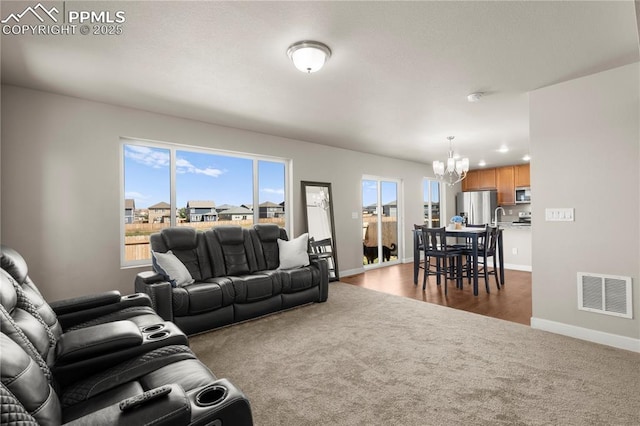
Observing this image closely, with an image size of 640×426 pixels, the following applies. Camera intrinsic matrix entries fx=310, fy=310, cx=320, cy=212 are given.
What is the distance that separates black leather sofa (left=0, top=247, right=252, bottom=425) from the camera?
36.9 inches

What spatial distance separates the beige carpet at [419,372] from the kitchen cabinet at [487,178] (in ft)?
20.0

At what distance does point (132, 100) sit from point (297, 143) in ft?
8.68

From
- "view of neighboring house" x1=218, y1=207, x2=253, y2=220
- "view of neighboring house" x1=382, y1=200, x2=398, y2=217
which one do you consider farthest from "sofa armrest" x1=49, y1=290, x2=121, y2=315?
"view of neighboring house" x1=382, y1=200, x2=398, y2=217

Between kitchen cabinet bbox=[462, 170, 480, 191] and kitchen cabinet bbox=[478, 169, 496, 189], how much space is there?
6 cm

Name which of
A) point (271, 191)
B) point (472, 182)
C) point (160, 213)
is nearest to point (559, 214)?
point (271, 191)

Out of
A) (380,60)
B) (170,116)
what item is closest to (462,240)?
(380,60)

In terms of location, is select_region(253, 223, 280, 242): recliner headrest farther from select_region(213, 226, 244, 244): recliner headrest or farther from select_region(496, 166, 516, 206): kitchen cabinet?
select_region(496, 166, 516, 206): kitchen cabinet

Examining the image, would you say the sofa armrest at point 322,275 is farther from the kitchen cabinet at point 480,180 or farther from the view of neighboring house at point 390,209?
the kitchen cabinet at point 480,180

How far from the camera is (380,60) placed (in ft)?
8.48

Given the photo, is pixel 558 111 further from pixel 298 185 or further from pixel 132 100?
pixel 132 100

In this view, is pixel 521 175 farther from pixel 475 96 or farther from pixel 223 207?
pixel 223 207

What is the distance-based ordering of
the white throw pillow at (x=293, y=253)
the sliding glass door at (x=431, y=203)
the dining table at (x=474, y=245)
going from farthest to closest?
1. the sliding glass door at (x=431, y=203)
2. the dining table at (x=474, y=245)
3. the white throw pillow at (x=293, y=253)

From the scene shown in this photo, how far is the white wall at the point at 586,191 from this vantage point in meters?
2.70

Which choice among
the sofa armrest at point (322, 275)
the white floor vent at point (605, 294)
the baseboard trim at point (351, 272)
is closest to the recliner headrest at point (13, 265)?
the sofa armrest at point (322, 275)
